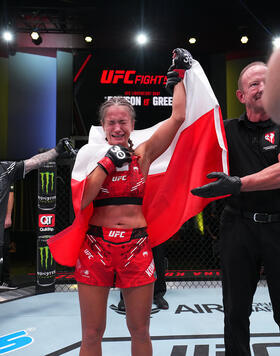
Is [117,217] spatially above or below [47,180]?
below

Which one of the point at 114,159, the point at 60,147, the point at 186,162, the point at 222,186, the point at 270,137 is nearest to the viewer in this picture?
the point at 114,159

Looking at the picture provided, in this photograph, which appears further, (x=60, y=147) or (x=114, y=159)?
(x=60, y=147)

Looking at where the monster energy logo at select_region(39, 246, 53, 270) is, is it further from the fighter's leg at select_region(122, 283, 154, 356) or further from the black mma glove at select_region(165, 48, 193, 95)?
the black mma glove at select_region(165, 48, 193, 95)

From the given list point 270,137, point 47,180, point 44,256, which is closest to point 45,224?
point 44,256

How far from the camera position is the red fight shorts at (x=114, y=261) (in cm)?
165

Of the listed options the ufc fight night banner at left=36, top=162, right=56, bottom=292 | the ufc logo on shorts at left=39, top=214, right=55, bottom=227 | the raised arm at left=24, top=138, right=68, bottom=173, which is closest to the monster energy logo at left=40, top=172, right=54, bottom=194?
the ufc fight night banner at left=36, top=162, right=56, bottom=292

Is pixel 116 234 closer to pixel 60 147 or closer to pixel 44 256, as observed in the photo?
pixel 60 147

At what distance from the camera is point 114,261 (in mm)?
1664

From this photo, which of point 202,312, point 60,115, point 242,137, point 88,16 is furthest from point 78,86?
point 242,137

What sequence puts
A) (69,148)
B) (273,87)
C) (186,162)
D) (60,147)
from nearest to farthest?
(273,87) → (186,162) → (69,148) → (60,147)

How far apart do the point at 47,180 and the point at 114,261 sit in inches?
99.0

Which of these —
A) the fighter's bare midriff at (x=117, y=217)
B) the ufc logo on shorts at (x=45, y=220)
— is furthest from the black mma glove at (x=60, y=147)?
the fighter's bare midriff at (x=117, y=217)

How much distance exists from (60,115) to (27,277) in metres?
4.23

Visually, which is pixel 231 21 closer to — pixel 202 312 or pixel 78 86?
pixel 78 86
